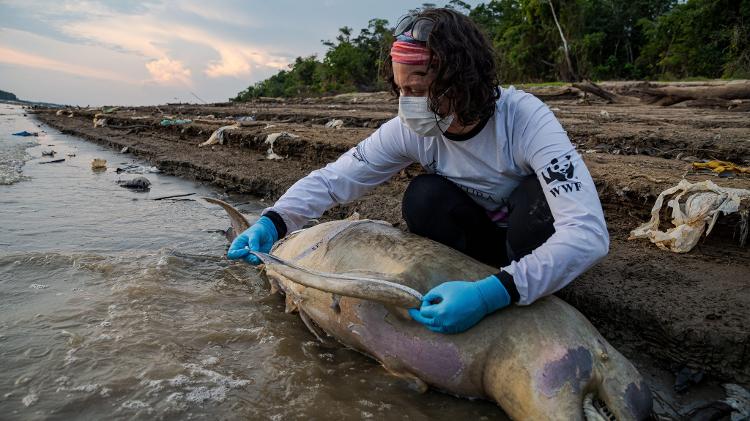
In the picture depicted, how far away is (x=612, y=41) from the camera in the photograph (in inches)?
1179

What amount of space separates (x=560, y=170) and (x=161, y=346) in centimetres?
199

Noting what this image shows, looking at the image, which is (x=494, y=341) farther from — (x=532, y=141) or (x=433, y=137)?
(x=433, y=137)

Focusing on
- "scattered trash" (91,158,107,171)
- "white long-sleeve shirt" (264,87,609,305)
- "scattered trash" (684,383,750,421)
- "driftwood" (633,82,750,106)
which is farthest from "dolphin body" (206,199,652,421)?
"driftwood" (633,82,750,106)

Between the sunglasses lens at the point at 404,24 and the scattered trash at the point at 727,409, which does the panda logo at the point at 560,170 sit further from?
the scattered trash at the point at 727,409

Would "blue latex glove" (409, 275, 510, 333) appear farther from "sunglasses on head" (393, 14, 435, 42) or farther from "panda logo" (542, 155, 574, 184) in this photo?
"sunglasses on head" (393, 14, 435, 42)

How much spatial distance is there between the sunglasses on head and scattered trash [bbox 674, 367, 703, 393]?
1844mm

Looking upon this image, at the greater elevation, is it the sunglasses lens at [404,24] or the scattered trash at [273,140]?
the sunglasses lens at [404,24]

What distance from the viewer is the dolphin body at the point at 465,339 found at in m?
1.72

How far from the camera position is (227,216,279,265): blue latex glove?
2.63 meters

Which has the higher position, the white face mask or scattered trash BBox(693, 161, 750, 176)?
the white face mask

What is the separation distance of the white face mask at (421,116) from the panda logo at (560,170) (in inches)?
19.9

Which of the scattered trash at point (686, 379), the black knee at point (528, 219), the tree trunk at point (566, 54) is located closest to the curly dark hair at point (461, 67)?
the black knee at point (528, 219)

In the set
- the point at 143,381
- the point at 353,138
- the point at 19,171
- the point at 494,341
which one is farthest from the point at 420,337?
the point at 19,171

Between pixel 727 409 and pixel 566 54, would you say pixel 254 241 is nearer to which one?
pixel 727 409
